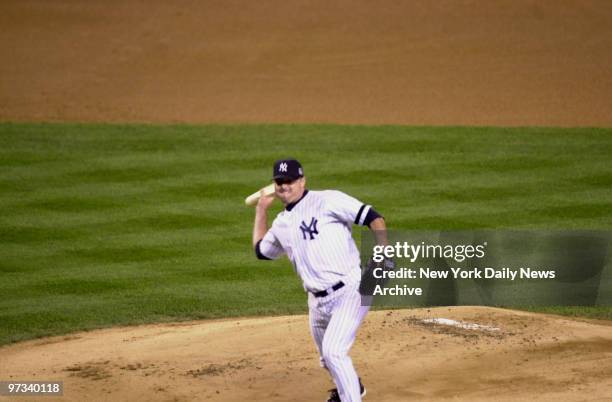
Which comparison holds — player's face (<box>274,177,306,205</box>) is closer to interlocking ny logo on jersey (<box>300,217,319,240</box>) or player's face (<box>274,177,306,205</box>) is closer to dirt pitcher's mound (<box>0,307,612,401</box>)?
interlocking ny logo on jersey (<box>300,217,319,240</box>)

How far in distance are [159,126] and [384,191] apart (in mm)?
5309

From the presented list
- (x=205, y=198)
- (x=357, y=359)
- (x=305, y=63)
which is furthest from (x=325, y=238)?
(x=305, y=63)

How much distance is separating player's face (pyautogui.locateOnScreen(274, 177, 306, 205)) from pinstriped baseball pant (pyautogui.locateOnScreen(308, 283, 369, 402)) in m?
0.67

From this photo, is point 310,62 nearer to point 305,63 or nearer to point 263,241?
point 305,63

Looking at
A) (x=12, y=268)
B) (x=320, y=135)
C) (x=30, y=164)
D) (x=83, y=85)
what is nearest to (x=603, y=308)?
(x=12, y=268)

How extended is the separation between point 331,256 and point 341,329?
1.57ft

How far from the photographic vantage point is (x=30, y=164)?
1503cm

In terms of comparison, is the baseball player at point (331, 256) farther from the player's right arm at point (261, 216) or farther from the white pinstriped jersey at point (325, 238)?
the player's right arm at point (261, 216)

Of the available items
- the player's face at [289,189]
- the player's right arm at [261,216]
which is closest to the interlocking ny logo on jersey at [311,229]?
the player's face at [289,189]

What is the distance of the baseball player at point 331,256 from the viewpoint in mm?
6770

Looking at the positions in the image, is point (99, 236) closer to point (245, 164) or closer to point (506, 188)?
point (245, 164)

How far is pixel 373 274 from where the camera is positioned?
681 centimetres

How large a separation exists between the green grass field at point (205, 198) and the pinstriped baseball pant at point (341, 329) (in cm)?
328

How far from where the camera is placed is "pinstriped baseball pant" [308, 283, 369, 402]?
673cm
